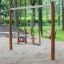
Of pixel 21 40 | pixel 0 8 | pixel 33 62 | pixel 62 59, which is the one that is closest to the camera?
pixel 33 62

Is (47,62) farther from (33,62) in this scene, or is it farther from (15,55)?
(15,55)

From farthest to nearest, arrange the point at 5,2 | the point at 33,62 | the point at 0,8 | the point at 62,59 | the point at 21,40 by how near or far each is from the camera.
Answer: the point at 5,2, the point at 0,8, the point at 21,40, the point at 62,59, the point at 33,62

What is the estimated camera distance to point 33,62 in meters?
12.6

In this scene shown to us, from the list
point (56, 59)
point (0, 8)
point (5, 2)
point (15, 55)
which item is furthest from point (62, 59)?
point (5, 2)

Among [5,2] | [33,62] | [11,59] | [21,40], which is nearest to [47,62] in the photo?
[33,62]

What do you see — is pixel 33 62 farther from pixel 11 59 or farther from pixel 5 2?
pixel 5 2

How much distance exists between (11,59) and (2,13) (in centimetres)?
3540

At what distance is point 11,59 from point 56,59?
187 cm

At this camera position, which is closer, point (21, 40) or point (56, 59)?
point (56, 59)

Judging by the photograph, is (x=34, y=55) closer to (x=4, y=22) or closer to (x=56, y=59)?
(x=56, y=59)

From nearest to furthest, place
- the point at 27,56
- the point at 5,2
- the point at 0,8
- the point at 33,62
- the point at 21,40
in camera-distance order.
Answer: the point at 33,62 < the point at 27,56 < the point at 21,40 < the point at 0,8 < the point at 5,2

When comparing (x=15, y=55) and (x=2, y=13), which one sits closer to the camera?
(x=15, y=55)

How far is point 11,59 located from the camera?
44.3 ft

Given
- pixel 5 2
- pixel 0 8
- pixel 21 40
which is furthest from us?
pixel 5 2
